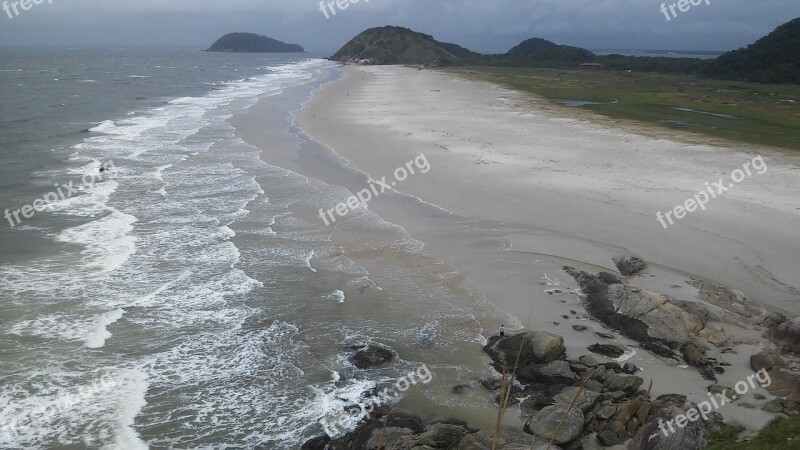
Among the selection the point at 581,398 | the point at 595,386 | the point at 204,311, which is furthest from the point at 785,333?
the point at 204,311

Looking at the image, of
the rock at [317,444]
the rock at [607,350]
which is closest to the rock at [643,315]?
the rock at [607,350]

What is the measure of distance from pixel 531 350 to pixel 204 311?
700cm

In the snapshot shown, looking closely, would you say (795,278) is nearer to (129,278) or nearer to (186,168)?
(129,278)

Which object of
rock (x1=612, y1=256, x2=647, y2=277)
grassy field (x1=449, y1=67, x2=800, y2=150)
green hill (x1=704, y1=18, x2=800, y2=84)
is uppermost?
green hill (x1=704, y1=18, x2=800, y2=84)

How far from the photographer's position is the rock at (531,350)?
32.3ft

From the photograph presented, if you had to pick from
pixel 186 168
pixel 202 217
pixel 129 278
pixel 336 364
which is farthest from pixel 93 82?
pixel 336 364

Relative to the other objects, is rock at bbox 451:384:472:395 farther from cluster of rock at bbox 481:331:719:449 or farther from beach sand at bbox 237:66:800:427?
beach sand at bbox 237:66:800:427

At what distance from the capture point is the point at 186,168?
24.9 meters

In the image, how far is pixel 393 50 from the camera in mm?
143250
